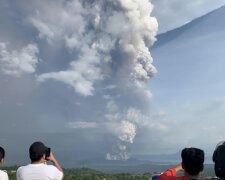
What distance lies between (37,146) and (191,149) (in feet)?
8.70

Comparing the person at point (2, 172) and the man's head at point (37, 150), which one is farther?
the person at point (2, 172)

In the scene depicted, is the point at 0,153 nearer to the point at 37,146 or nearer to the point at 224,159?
the point at 37,146

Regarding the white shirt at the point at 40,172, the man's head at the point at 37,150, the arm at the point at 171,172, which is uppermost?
the man's head at the point at 37,150

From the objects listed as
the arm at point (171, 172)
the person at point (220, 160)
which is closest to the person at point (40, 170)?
the arm at point (171, 172)

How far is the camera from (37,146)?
6270 millimetres

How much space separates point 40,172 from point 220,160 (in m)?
3.69

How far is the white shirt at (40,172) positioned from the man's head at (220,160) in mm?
3426

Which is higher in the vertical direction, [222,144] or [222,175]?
[222,144]

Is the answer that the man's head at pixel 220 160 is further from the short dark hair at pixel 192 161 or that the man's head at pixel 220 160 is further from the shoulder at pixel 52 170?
the shoulder at pixel 52 170

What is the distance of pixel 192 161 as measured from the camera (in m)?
4.59

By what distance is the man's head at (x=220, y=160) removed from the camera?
3480mm

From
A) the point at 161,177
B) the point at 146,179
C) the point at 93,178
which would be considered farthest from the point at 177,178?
the point at 146,179

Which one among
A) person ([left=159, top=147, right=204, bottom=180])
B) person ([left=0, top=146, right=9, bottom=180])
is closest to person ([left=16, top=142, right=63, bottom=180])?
person ([left=0, top=146, right=9, bottom=180])

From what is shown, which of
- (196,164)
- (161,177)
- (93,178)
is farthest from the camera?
(93,178)
